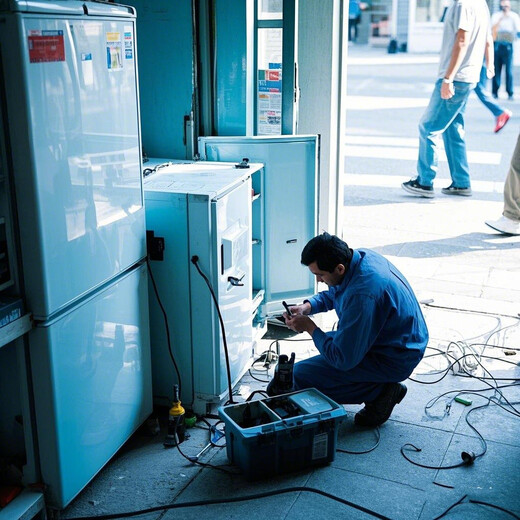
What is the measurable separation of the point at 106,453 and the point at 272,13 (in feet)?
9.19

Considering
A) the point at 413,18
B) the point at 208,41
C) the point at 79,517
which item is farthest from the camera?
the point at 413,18

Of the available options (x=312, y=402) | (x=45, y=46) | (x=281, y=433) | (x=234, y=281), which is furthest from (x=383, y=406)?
(x=45, y=46)

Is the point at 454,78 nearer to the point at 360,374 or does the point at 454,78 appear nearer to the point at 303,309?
the point at 303,309

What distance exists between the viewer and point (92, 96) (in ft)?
9.86

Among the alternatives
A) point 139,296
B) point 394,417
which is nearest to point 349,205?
point 394,417

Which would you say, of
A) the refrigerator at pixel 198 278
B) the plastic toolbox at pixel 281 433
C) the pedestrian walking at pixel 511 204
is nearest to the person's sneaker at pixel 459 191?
the pedestrian walking at pixel 511 204

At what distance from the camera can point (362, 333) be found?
358 centimetres

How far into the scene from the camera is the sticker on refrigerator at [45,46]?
103 inches

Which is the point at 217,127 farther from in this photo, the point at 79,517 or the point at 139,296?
the point at 79,517

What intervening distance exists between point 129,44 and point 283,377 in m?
1.76

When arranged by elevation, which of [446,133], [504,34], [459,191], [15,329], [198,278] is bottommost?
[459,191]

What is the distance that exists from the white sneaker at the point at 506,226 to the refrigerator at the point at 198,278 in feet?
11.2

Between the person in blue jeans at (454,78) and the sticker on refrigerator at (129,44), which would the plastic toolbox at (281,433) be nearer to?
the sticker on refrigerator at (129,44)

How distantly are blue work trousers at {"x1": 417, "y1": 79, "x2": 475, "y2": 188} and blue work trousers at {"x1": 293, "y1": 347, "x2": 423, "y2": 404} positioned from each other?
4.12 metres
